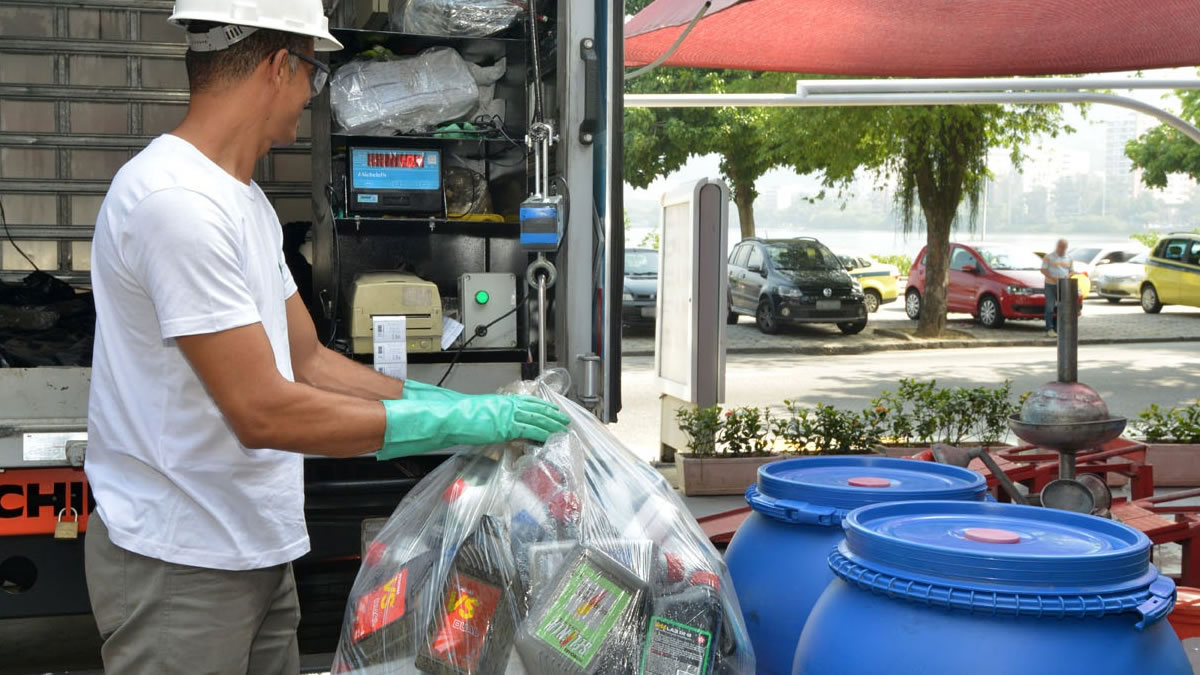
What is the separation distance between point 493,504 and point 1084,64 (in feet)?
25.7

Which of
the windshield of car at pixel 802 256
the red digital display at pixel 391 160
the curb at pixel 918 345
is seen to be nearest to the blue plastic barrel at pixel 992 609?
the red digital display at pixel 391 160

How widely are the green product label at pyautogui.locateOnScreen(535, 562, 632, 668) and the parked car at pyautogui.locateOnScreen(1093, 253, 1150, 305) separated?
27494mm

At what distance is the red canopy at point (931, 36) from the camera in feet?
27.4

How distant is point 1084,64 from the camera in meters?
9.30

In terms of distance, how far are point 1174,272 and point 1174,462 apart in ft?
60.0

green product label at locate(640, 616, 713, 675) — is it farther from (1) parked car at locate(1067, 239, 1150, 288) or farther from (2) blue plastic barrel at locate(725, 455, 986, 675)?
(1) parked car at locate(1067, 239, 1150, 288)

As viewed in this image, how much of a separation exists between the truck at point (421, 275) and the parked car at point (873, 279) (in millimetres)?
21509

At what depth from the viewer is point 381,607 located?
9.41ft

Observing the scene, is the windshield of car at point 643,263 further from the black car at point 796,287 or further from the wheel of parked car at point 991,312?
the wheel of parked car at point 991,312

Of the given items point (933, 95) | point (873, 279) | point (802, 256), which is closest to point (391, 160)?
point (933, 95)

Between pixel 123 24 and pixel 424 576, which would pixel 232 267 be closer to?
pixel 424 576

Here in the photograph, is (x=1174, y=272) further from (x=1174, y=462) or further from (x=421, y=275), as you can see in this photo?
(x=421, y=275)

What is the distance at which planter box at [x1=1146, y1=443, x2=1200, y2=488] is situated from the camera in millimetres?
8625

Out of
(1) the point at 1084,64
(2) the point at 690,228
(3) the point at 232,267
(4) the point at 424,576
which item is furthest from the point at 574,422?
(1) the point at 1084,64
